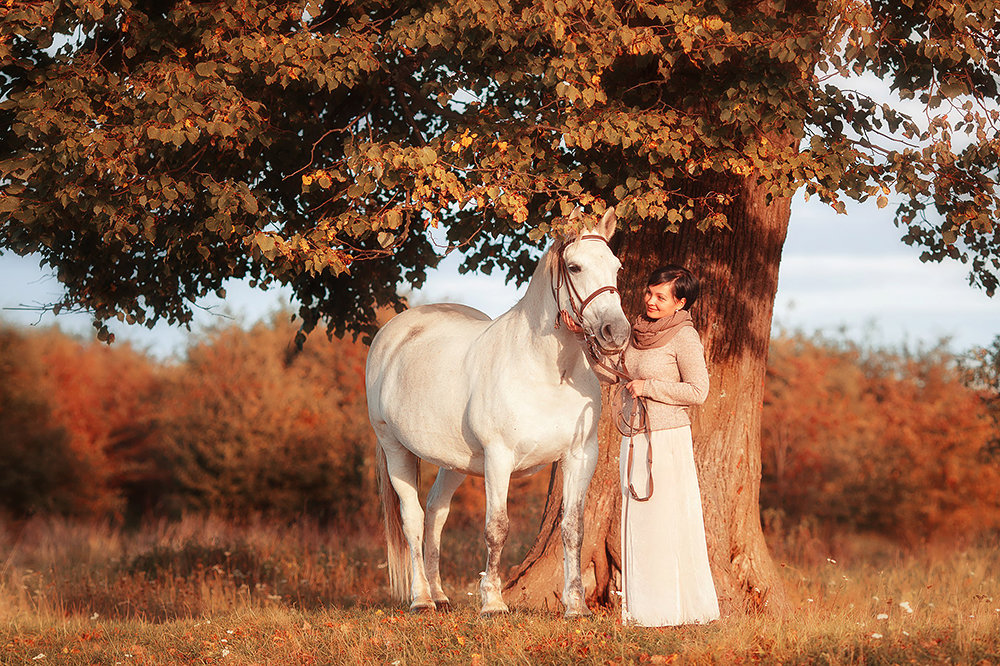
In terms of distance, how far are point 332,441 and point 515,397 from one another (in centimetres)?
2317

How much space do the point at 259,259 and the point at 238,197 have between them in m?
1.35

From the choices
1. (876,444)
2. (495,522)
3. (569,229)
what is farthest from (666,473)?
(876,444)

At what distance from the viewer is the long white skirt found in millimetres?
5910

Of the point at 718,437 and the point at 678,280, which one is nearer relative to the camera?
the point at 678,280

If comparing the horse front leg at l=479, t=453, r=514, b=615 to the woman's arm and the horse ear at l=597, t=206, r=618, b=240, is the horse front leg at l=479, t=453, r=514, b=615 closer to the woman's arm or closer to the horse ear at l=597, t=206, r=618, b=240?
the woman's arm

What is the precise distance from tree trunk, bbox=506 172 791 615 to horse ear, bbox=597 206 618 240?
1.93 metres

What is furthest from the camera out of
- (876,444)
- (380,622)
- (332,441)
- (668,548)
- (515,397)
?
(876,444)

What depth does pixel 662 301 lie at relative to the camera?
600 cm

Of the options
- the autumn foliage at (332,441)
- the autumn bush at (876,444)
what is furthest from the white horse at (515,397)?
the autumn bush at (876,444)

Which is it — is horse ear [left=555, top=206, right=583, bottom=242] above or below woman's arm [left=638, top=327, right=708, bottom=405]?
above

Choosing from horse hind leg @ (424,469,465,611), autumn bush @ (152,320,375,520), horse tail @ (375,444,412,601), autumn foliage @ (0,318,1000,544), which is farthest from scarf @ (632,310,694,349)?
autumn bush @ (152,320,375,520)

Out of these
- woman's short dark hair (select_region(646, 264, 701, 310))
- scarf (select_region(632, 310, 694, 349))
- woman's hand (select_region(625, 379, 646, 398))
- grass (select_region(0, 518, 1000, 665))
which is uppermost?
woman's short dark hair (select_region(646, 264, 701, 310))

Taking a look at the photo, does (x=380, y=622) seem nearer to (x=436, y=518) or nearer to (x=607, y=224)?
(x=436, y=518)

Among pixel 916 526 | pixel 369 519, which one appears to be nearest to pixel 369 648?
pixel 369 519
